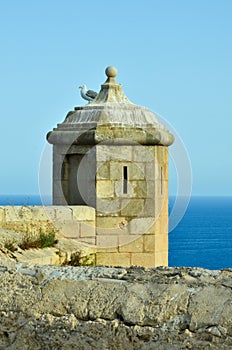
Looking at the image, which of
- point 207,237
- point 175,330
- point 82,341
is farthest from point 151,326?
point 207,237

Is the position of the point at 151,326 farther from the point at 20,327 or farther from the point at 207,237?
the point at 207,237

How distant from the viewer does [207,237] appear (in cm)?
7700

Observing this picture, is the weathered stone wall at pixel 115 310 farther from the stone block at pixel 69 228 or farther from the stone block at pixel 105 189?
the stone block at pixel 105 189

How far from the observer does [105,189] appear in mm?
8703

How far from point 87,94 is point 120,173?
1.52 metres

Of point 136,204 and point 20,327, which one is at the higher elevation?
point 136,204

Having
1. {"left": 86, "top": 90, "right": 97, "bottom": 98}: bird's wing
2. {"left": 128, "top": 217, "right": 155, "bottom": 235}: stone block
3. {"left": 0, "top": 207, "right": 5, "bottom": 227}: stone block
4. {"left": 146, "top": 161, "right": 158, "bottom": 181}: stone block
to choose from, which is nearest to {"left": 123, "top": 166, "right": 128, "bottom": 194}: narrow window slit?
{"left": 146, "top": 161, "right": 158, "bottom": 181}: stone block

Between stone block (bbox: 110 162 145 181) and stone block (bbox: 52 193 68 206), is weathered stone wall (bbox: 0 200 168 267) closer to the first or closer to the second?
stone block (bbox: 110 162 145 181)

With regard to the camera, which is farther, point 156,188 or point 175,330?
point 156,188

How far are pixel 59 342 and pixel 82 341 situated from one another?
4.0 inches

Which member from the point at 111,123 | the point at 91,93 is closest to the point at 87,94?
the point at 91,93

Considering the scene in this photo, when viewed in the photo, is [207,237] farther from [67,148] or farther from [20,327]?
[20,327]

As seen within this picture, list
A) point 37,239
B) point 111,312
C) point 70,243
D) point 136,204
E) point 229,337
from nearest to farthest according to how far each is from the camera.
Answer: point 229,337
point 111,312
point 37,239
point 70,243
point 136,204

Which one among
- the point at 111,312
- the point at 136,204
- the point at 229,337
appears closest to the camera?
the point at 229,337
